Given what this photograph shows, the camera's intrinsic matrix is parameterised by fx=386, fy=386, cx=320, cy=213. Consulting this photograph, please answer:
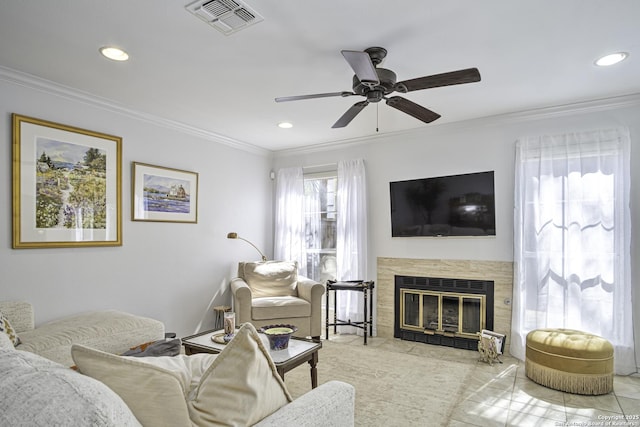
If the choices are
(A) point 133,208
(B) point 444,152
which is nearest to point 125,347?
(A) point 133,208

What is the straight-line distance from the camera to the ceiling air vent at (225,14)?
2095mm

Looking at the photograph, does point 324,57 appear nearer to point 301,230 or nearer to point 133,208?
point 133,208

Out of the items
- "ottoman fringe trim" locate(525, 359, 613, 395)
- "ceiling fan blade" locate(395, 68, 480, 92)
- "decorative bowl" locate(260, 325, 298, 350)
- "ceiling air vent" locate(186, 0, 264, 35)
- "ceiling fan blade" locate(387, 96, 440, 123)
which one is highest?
"ceiling air vent" locate(186, 0, 264, 35)

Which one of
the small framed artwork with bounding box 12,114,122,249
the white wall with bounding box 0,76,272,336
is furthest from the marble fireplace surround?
the small framed artwork with bounding box 12,114,122,249

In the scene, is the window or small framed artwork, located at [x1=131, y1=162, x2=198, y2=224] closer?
small framed artwork, located at [x1=131, y1=162, x2=198, y2=224]

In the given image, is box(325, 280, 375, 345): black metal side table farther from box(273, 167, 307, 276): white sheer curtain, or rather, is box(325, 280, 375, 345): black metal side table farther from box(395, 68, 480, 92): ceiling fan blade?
box(395, 68, 480, 92): ceiling fan blade

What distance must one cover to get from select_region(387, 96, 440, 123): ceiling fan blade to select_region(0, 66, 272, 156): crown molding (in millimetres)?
2605

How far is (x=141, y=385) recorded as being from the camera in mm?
1029

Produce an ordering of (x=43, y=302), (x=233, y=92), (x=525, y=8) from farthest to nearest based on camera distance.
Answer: (x=233, y=92) < (x=43, y=302) < (x=525, y=8)

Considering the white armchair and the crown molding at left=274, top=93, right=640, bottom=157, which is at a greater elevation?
the crown molding at left=274, top=93, right=640, bottom=157

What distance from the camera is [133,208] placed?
390 centimetres

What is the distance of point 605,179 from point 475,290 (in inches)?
63.7

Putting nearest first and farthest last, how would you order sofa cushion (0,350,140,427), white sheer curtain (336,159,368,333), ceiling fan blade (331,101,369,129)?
sofa cushion (0,350,140,427), ceiling fan blade (331,101,369,129), white sheer curtain (336,159,368,333)

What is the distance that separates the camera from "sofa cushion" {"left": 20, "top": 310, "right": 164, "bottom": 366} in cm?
262
